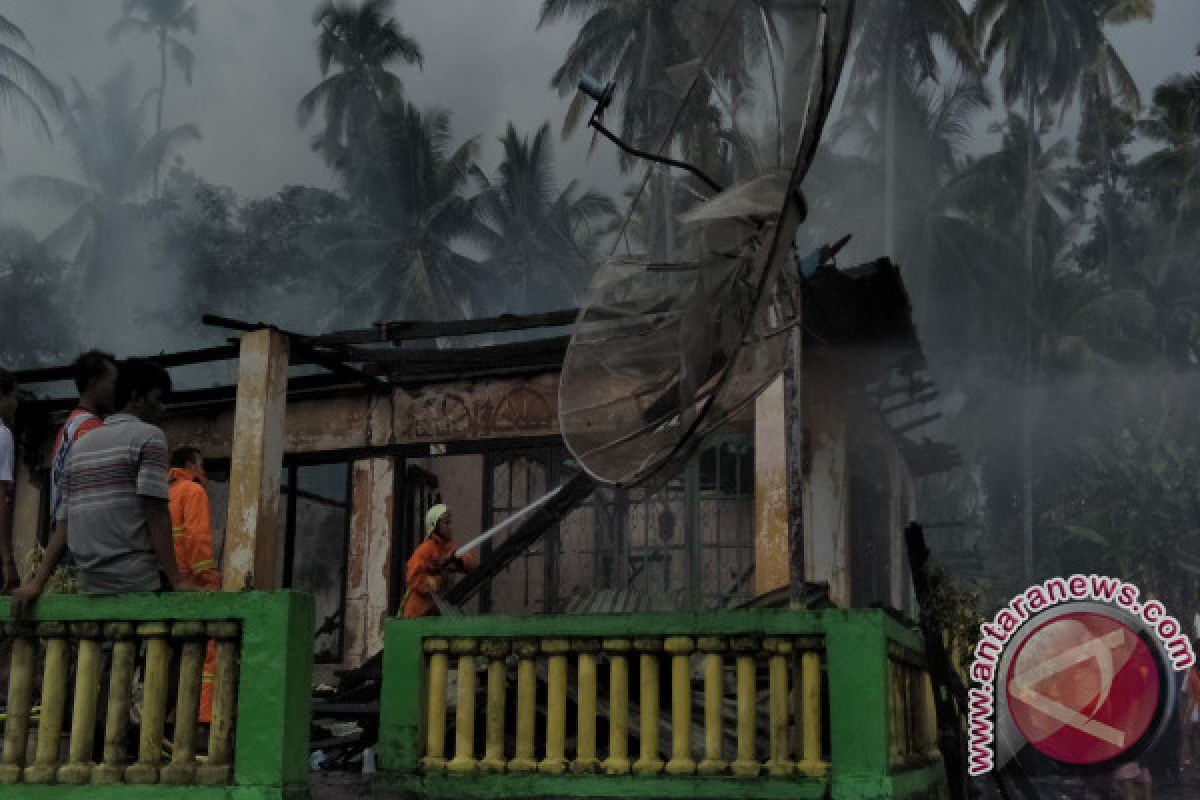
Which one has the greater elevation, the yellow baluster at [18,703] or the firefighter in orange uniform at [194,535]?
the firefighter in orange uniform at [194,535]

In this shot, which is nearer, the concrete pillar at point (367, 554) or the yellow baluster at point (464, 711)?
the yellow baluster at point (464, 711)

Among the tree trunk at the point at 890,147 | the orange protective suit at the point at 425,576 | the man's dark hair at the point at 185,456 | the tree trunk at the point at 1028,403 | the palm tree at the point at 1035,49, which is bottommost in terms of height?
the orange protective suit at the point at 425,576

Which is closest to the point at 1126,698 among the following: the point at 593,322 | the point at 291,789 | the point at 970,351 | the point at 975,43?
the point at 593,322

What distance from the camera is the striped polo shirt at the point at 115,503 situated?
408 cm

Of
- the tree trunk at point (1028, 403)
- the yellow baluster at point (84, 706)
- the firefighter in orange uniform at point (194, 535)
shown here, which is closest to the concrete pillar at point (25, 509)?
the firefighter in orange uniform at point (194, 535)

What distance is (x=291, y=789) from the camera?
3797 mm

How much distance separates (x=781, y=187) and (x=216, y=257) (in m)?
33.1

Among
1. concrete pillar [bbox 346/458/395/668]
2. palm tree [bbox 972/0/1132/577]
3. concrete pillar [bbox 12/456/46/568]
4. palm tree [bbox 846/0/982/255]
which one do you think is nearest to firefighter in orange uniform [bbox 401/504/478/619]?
concrete pillar [bbox 346/458/395/668]

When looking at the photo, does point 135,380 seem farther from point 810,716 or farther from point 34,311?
point 34,311

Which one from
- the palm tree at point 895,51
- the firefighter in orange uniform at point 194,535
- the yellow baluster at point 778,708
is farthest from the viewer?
the palm tree at point 895,51

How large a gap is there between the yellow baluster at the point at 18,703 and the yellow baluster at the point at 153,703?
16.4 inches

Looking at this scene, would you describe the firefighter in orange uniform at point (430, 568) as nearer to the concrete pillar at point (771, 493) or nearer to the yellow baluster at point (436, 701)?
the concrete pillar at point (771, 493)

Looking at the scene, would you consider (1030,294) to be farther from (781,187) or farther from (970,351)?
(781,187)

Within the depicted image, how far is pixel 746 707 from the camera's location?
4.04m
